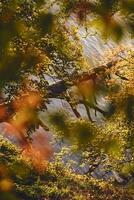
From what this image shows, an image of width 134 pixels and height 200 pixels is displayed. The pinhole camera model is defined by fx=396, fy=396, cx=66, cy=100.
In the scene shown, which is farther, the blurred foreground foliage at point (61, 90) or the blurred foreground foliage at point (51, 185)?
the blurred foreground foliage at point (51, 185)

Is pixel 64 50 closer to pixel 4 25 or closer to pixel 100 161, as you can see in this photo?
pixel 100 161

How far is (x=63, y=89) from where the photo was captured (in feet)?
31.9

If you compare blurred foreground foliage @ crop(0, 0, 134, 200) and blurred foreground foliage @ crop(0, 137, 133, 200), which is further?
blurred foreground foliage @ crop(0, 137, 133, 200)

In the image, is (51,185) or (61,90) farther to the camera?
(61,90)

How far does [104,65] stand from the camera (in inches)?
405

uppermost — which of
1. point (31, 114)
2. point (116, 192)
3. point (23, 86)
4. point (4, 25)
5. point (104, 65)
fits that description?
point (104, 65)

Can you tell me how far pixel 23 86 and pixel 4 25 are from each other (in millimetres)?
3765

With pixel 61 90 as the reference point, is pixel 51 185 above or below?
below

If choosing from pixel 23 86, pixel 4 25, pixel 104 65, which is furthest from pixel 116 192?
pixel 4 25

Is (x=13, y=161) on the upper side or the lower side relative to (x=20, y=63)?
upper

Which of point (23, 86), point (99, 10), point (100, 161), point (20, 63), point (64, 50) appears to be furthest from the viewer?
point (100, 161)

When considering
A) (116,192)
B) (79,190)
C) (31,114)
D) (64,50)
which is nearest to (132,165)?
(116,192)

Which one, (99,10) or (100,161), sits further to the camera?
(100,161)

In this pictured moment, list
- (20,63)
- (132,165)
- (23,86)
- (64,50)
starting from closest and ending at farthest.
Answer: (20,63), (23,86), (64,50), (132,165)
